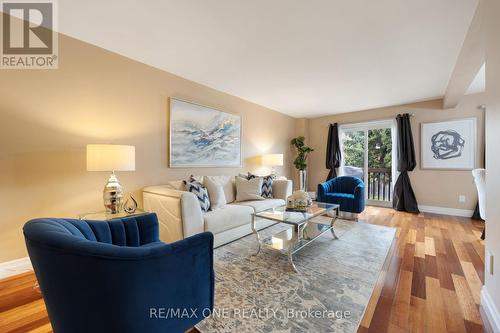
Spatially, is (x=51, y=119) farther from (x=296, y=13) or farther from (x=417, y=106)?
(x=417, y=106)

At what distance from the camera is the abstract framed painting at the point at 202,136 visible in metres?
3.12

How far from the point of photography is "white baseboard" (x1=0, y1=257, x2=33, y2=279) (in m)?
1.90

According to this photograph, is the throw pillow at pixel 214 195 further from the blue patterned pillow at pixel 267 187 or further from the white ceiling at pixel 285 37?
the white ceiling at pixel 285 37

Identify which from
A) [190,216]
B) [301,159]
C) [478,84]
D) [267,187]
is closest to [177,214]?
[190,216]

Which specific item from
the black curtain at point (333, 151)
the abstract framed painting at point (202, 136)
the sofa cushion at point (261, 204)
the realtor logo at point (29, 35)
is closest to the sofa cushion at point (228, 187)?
the sofa cushion at point (261, 204)

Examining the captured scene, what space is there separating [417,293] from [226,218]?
189 cm

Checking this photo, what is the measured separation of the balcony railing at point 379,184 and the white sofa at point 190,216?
326cm

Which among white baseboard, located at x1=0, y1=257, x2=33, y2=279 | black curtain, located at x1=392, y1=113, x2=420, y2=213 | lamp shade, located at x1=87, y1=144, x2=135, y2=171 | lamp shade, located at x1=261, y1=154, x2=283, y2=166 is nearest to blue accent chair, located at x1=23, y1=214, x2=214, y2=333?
lamp shade, located at x1=87, y1=144, x2=135, y2=171

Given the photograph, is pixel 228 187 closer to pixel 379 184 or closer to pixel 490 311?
pixel 490 311

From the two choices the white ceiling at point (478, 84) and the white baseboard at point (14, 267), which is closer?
the white baseboard at point (14, 267)

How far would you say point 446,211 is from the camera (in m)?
4.16

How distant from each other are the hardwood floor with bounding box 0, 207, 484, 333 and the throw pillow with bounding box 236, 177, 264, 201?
6.28 feet

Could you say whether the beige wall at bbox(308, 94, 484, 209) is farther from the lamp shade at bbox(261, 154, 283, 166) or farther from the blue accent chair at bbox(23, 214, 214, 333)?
the blue accent chair at bbox(23, 214, 214, 333)

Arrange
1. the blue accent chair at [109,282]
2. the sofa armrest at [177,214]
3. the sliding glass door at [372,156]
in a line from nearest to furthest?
the blue accent chair at [109,282] → the sofa armrest at [177,214] → the sliding glass door at [372,156]
